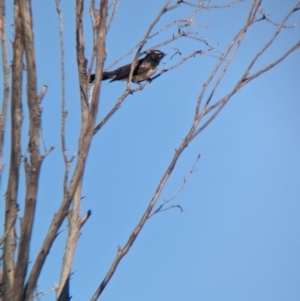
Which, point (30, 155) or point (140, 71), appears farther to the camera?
point (140, 71)

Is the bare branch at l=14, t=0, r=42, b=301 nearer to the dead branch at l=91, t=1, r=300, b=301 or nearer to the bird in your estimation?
the dead branch at l=91, t=1, r=300, b=301

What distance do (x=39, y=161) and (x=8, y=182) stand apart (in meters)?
0.20

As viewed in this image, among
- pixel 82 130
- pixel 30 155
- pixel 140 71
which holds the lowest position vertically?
pixel 30 155

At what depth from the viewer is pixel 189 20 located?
3096 mm

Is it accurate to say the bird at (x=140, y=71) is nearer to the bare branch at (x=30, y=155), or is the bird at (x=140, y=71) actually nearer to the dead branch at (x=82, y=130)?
the dead branch at (x=82, y=130)

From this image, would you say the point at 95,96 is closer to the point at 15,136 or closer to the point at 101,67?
the point at 101,67

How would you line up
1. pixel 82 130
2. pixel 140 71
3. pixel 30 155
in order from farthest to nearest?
pixel 140 71
pixel 82 130
pixel 30 155

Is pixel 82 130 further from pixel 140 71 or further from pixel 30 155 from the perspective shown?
pixel 140 71

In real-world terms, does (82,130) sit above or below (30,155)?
above

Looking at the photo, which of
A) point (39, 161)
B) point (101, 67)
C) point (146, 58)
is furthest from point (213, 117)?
point (146, 58)

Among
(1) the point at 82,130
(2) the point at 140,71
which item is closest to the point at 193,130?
(1) the point at 82,130

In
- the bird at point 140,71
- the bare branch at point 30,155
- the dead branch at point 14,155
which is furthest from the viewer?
the bird at point 140,71

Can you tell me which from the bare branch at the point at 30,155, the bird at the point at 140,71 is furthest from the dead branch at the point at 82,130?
the bird at the point at 140,71

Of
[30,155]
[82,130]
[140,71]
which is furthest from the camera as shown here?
[140,71]
